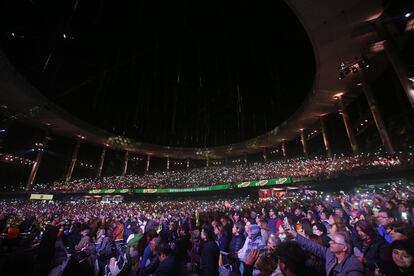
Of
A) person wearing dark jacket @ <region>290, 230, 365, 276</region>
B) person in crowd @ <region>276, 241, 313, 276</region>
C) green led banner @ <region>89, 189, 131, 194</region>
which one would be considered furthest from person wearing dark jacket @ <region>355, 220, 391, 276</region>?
green led banner @ <region>89, 189, 131, 194</region>

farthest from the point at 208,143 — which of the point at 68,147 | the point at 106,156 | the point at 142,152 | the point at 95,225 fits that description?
the point at 95,225

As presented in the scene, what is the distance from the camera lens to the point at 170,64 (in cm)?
1919

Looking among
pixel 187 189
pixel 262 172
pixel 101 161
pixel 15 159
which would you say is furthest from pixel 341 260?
pixel 101 161

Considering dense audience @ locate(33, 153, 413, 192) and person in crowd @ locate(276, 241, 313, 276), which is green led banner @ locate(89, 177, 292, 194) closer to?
dense audience @ locate(33, 153, 413, 192)

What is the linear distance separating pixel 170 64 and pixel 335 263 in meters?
19.0

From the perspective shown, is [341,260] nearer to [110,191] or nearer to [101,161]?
[110,191]

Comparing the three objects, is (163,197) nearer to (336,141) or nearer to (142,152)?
(142,152)

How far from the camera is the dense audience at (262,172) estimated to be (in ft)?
51.5

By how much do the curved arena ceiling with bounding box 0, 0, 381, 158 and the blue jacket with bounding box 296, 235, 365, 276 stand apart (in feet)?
45.4

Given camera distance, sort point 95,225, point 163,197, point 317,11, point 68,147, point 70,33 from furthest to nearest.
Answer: point 68,147 → point 163,197 → point 70,33 → point 317,11 → point 95,225

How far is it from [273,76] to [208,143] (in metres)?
22.1

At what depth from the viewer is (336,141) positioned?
25594mm

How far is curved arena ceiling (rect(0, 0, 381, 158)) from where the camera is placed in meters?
14.3

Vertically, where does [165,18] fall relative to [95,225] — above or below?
above
